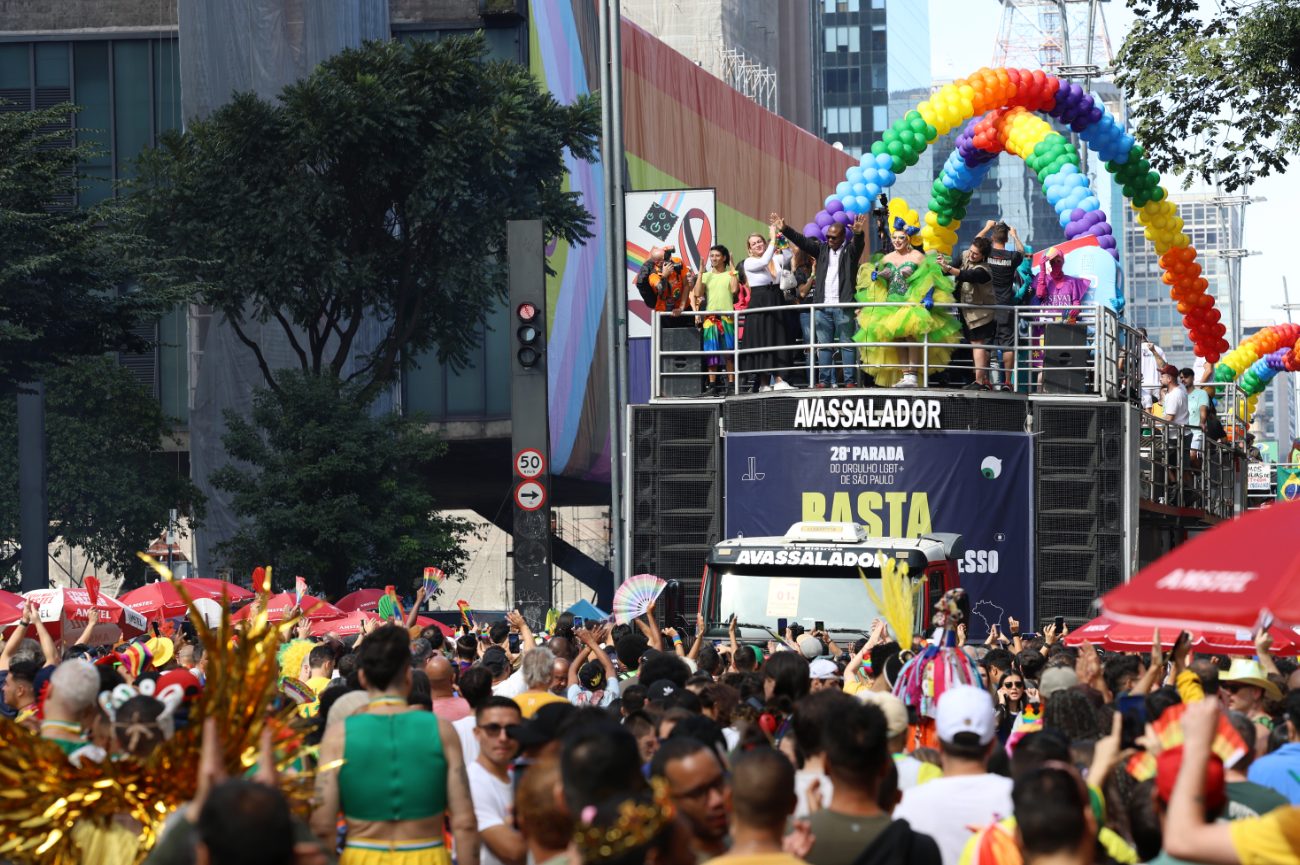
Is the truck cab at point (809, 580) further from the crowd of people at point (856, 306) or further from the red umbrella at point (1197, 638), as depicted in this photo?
the crowd of people at point (856, 306)

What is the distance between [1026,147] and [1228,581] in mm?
18512

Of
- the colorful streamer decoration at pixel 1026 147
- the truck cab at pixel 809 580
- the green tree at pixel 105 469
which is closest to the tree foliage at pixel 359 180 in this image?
the green tree at pixel 105 469

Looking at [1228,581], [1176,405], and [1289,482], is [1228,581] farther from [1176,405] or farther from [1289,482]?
[1289,482]

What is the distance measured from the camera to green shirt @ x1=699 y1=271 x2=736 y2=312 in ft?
65.6

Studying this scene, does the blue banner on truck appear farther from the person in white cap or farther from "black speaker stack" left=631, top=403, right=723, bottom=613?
the person in white cap

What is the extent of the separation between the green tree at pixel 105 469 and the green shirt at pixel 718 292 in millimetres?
20002

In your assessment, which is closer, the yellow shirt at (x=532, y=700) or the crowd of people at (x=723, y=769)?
the crowd of people at (x=723, y=769)

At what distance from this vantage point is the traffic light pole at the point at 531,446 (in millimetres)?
→ 20141

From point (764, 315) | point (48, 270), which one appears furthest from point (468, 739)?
point (48, 270)

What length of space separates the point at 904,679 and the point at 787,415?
35.0 feet

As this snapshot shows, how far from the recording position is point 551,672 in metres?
7.95

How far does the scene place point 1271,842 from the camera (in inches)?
169

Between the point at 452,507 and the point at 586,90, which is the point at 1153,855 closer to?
the point at 586,90

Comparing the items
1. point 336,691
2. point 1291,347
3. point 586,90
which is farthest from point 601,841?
point 586,90
